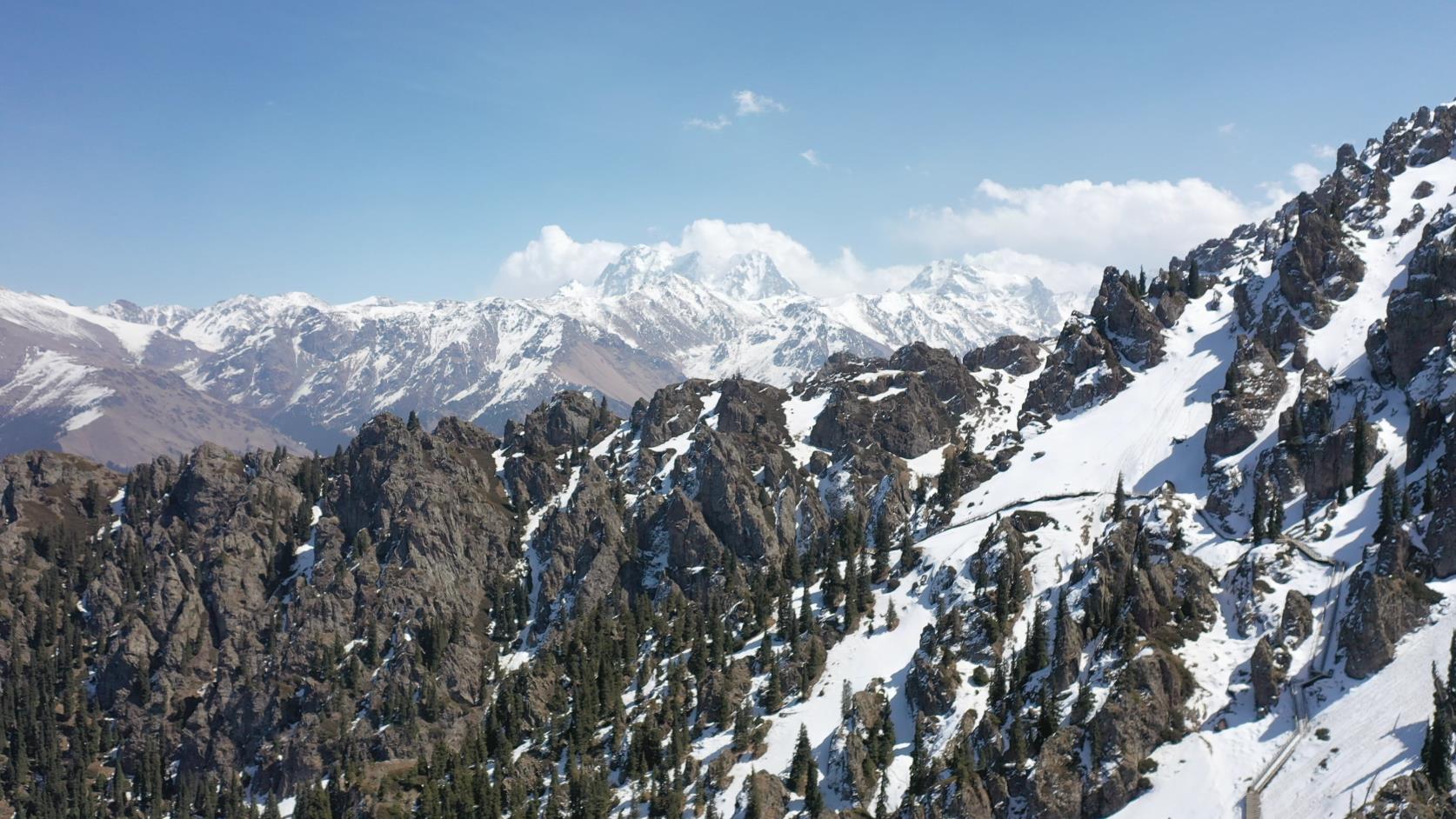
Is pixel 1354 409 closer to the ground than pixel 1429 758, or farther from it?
farther from it

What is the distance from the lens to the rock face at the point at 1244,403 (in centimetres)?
17900

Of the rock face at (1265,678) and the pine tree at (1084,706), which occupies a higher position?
the pine tree at (1084,706)

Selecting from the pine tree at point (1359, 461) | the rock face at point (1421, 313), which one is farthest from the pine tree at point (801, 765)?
the rock face at point (1421, 313)

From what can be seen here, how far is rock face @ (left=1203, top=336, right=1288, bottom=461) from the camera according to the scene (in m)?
179

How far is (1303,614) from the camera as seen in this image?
125 metres

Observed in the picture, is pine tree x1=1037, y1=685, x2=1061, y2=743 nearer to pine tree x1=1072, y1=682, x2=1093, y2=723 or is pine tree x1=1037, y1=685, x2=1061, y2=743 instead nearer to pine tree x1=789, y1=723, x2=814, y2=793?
pine tree x1=1072, y1=682, x2=1093, y2=723

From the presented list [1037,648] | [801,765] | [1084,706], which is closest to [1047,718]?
[1084,706]

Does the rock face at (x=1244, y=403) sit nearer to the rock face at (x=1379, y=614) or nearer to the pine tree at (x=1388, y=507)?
the pine tree at (x=1388, y=507)

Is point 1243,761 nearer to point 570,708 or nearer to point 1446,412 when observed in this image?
point 1446,412

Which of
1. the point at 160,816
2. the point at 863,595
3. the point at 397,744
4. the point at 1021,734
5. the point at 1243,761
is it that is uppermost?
the point at 160,816

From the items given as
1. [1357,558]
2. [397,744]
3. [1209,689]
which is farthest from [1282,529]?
[397,744]

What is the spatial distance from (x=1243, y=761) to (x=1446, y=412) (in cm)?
7690

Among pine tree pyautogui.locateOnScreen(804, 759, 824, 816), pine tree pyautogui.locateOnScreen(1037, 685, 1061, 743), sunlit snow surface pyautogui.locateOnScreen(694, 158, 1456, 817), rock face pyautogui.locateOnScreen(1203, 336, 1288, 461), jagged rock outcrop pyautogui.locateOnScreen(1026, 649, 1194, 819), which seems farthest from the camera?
rock face pyautogui.locateOnScreen(1203, 336, 1288, 461)

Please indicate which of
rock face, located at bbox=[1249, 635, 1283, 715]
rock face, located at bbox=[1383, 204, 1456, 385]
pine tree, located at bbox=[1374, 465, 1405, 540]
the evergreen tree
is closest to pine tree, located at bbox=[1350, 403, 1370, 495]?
pine tree, located at bbox=[1374, 465, 1405, 540]
